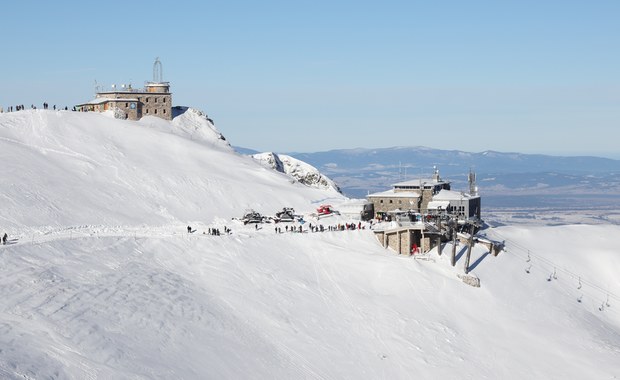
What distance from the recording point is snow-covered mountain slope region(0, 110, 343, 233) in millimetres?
77812

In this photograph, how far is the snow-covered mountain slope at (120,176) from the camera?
255ft

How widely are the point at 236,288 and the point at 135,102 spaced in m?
51.4

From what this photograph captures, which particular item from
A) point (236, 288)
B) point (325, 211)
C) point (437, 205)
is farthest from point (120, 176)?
point (437, 205)

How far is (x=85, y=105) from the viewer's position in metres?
113

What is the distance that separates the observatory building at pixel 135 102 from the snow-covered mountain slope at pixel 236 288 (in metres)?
11.7

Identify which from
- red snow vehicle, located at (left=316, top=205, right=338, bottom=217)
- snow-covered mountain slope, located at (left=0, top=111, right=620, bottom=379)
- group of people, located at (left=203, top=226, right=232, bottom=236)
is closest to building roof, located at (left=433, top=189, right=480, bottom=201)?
snow-covered mountain slope, located at (left=0, top=111, right=620, bottom=379)

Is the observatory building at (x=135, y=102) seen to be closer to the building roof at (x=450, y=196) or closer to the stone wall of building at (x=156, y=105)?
the stone wall of building at (x=156, y=105)

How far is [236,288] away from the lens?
65.0m

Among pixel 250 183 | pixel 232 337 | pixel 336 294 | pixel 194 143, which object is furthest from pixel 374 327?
pixel 194 143

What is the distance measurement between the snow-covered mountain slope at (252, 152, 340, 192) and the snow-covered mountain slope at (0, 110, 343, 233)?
9.63 m

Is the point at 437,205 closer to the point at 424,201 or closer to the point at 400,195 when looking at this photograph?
the point at 424,201

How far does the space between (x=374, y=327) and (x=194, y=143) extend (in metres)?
48.5

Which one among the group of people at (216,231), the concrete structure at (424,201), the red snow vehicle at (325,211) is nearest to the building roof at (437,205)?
the concrete structure at (424,201)

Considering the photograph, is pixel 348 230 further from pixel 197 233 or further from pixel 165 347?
pixel 165 347
